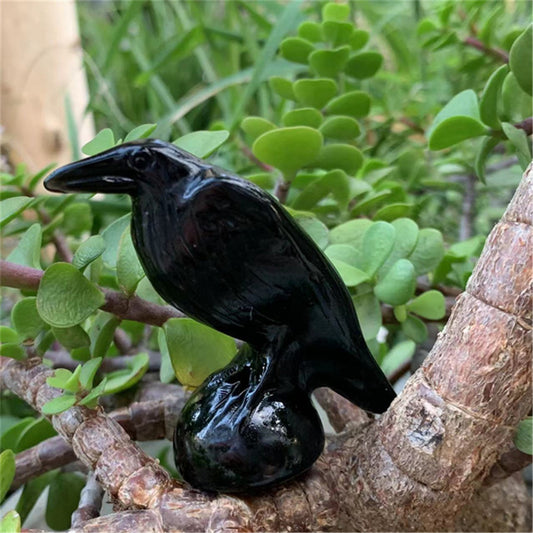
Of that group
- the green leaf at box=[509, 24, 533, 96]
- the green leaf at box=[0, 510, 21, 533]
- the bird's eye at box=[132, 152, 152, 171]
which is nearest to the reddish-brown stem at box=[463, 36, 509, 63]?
the green leaf at box=[509, 24, 533, 96]

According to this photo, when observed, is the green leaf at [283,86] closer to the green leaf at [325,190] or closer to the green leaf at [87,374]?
the green leaf at [325,190]

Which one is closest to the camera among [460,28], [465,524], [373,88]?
[465,524]

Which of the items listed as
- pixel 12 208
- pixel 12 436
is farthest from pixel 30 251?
pixel 12 436

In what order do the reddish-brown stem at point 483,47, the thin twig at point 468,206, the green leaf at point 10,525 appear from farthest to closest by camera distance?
the thin twig at point 468,206 < the reddish-brown stem at point 483,47 < the green leaf at point 10,525

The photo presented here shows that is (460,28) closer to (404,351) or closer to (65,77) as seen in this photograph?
(404,351)

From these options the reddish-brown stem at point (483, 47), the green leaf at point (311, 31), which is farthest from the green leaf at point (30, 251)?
the reddish-brown stem at point (483, 47)

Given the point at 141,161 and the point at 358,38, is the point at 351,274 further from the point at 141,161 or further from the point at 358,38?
the point at 358,38

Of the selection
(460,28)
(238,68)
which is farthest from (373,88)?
(460,28)
